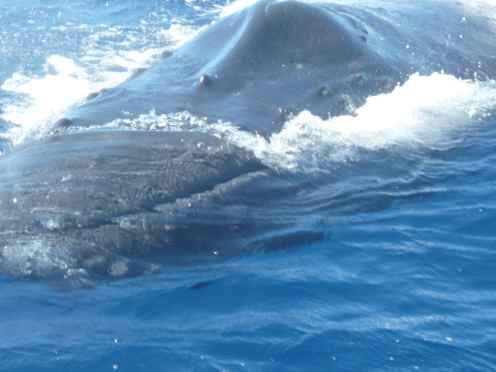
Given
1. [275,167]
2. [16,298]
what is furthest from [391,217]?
[16,298]

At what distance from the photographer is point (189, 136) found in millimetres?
11352

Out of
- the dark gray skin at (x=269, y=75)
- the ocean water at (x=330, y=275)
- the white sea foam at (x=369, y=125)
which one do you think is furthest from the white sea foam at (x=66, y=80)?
the white sea foam at (x=369, y=125)

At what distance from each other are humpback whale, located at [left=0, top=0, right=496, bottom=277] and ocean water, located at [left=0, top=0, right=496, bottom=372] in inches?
9.0

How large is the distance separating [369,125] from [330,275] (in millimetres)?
3940

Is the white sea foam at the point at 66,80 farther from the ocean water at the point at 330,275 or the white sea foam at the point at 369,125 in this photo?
the white sea foam at the point at 369,125

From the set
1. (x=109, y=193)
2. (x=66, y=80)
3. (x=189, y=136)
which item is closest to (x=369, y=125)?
(x=189, y=136)

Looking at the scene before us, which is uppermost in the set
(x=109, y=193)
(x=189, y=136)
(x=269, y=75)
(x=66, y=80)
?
(x=269, y=75)

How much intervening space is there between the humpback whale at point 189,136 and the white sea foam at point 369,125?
22 centimetres

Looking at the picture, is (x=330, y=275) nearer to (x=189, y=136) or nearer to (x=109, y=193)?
(x=109, y=193)

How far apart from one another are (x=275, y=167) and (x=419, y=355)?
3.88 m

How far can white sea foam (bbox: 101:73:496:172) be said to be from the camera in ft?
38.3

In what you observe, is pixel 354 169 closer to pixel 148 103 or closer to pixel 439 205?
pixel 439 205

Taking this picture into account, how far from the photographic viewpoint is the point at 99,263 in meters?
9.26

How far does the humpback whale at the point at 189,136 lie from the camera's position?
9.51 m
